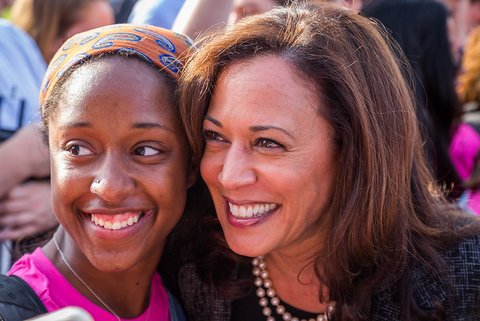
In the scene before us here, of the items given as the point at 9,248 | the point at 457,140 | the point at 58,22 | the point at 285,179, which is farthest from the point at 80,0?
the point at 285,179

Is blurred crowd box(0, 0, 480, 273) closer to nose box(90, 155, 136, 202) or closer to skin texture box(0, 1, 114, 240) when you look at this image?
skin texture box(0, 1, 114, 240)

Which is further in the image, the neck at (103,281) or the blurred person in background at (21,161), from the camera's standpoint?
the blurred person in background at (21,161)

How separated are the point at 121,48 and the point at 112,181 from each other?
39 cm

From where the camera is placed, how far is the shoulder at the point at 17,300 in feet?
6.15

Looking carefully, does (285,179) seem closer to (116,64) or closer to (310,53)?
(310,53)

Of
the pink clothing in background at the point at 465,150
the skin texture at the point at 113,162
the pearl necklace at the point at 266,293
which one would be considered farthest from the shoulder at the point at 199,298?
the pink clothing in background at the point at 465,150

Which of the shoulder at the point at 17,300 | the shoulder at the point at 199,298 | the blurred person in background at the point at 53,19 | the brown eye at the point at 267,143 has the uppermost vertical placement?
the blurred person in background at the point at 53,19

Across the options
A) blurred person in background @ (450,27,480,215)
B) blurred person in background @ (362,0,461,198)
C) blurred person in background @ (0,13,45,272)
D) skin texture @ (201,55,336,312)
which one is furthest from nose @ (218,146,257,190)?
blurred person in background @ (362,0,461,198)

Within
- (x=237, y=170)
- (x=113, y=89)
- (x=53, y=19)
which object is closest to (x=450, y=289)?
(x=237, y=170)

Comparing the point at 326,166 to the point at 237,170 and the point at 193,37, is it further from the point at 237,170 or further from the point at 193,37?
the point at 193,37

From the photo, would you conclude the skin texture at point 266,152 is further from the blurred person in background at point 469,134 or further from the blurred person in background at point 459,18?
the blurred person in background at point 459,18

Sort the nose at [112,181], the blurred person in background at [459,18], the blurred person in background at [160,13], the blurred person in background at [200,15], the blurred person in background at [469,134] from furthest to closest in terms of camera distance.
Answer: the blurred person in background at [459,18] < the blurred person in background at [469,134] < the blurred person in background at [160,13] < the blurred person in background at [200,15] < the nose at [112,181]

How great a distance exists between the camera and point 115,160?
6.95ft

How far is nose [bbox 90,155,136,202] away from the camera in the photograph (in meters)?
2.08
